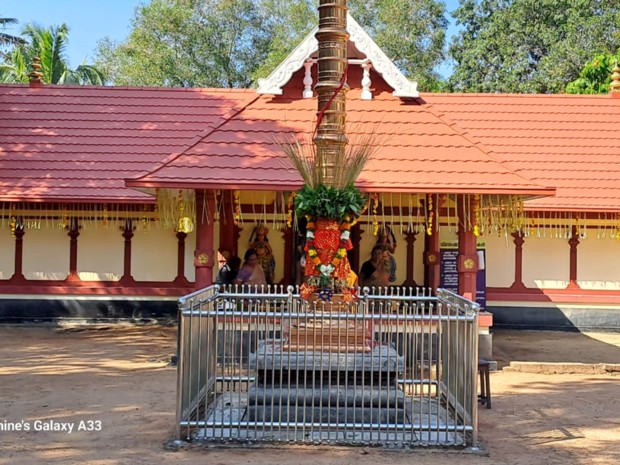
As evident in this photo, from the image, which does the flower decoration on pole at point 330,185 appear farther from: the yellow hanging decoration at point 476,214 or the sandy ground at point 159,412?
the yellow hanging decoration at point 476,214

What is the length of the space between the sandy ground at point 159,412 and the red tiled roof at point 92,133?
8.78ft

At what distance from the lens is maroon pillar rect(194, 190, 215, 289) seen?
9.41m

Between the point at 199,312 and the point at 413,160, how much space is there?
5.07 meters

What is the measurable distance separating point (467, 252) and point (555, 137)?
5.29 m

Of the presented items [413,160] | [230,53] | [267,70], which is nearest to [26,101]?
[413,160]

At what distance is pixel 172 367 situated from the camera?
9016 mm

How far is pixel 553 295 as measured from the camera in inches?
508

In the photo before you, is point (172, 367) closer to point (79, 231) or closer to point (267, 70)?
point (79, 231)

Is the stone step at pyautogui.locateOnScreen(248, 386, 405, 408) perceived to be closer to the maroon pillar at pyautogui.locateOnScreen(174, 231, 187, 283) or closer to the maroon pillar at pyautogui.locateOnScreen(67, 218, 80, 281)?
the maroon pillar at pyautogui.locateOnScreen(174, 231, 187, 283)

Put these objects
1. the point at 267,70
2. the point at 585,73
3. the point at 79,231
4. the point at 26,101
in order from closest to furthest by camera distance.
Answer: the point at 79,231, the point at 26,101, the point at 585,73, the point at 267,70

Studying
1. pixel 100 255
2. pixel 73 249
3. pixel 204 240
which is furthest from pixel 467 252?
pixel 73 249

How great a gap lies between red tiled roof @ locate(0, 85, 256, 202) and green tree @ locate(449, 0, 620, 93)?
15566mm

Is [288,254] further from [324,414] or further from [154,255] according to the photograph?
[324,414]


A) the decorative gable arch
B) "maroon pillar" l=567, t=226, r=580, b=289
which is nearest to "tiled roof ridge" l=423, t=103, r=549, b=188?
the decorative gable arch
